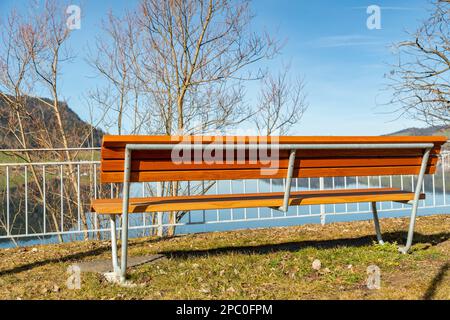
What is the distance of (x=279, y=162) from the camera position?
141 inches

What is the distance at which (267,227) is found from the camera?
246 inches

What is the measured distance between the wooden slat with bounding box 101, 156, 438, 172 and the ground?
2.60 ft

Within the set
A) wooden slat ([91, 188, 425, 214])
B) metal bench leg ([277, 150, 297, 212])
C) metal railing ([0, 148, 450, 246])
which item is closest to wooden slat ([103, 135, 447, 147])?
metal bench leg ([277, 150, 297, 212])

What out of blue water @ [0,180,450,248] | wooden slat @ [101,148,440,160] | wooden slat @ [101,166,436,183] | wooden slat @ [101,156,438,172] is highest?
wooden slat @ [101,148,440,160]

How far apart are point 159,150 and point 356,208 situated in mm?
4463

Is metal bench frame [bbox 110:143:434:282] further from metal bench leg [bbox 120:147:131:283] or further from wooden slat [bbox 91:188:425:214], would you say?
wooden slat [bbox 91:188:425:214]

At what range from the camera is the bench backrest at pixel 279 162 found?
321 cm

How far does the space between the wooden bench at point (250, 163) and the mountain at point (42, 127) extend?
860 centimetres

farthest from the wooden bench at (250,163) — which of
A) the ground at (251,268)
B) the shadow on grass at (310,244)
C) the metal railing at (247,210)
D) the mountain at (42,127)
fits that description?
the mountain at (42,127)

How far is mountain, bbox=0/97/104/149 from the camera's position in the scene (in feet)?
36.8

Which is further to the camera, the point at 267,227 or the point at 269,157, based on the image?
the point at 267,227

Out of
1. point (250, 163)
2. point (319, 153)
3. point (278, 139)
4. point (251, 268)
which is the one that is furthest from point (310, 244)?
point (278, 139)
